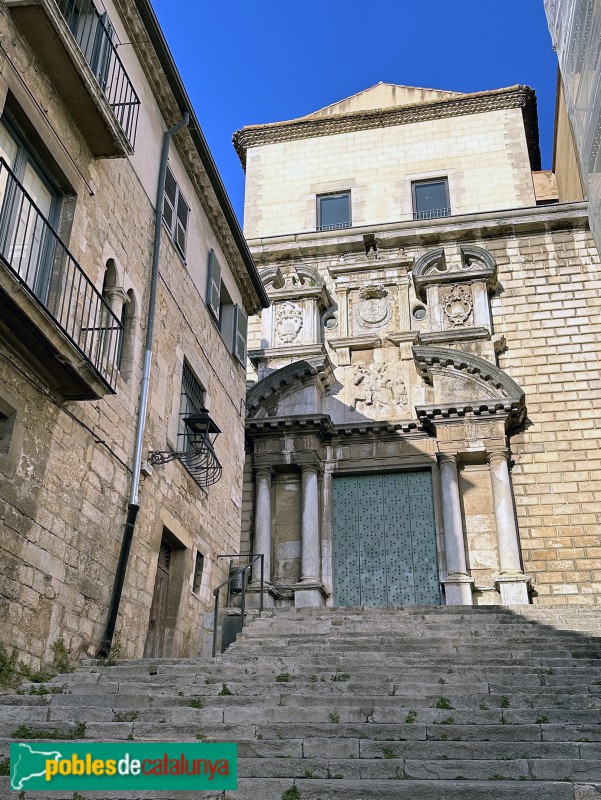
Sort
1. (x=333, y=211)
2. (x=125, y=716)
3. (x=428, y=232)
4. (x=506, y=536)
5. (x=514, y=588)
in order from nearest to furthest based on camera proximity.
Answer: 1. (x=125, y=716)
2. (x=514, y=588)
3. (x=506, y=536)
4. (x=428, y=232)
5. (x=333, y=211)

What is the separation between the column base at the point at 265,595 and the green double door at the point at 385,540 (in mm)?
1187

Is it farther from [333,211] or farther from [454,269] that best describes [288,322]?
[333,211]

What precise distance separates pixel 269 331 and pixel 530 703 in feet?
41.0

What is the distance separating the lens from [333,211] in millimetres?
20297

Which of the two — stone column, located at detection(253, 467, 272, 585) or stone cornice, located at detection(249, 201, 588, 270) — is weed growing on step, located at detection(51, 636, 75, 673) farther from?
stone cornice, located at detection(249, 201, 588, 270)

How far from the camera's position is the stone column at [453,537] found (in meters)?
14.4

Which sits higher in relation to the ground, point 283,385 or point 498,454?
point 283,385

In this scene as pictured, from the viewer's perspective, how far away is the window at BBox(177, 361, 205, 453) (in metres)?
11.2

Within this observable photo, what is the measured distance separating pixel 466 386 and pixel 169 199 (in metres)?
7.22

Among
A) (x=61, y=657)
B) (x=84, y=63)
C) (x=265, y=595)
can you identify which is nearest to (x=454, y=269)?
(x=265, y=595)

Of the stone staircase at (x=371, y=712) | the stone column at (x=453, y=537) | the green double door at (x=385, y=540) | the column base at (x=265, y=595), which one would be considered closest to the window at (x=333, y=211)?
the green double door at (x=385, y=540)

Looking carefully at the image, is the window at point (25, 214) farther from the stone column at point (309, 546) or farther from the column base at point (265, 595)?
the stone column at point (309, 546)

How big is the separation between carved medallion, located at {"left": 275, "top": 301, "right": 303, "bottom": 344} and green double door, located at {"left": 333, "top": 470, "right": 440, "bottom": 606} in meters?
3.34

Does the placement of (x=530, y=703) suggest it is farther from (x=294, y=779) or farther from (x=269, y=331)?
(x=269, y=331)
